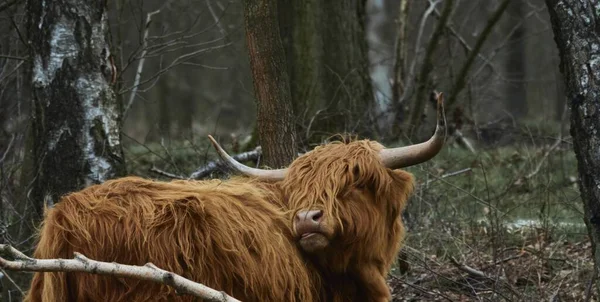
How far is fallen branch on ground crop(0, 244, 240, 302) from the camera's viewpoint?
3.77 meters

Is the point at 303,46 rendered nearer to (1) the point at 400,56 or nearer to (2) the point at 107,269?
(1) the point at 400,56

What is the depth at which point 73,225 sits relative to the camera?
4.52 meters

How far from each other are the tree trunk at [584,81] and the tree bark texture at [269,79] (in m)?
2.10

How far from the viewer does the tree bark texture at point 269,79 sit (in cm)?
664

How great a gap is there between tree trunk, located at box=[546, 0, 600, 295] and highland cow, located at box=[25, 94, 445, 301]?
0.75 meters

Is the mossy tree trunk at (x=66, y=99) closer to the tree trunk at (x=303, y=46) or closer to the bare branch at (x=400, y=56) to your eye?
the tree trunk at (x=303, y=46)

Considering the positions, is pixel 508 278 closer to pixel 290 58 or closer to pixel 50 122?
pixel 50 122

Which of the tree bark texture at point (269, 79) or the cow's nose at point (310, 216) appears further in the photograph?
the tree bark texture at point (269, 79)

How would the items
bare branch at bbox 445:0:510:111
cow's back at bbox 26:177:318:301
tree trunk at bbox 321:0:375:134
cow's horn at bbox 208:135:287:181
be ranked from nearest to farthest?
cow's back at bbox 26:177:318:301 → cow's horn at bbox 208:135:287:181 → tree trunk at bbox 321:0:375:134 → bare branch at bbox 445:0:510:111

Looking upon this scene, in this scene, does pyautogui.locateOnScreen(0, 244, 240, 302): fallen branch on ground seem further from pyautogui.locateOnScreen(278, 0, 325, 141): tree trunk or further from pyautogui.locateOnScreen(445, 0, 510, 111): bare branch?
pyautogui.locateOnScreen(445, 0, 510, 111): bare branch

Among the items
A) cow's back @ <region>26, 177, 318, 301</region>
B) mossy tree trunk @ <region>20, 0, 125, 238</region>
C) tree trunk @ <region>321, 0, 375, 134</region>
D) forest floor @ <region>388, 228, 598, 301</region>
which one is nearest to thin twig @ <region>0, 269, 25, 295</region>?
mossy tree trunk @ <region>20, 0, 125, 238</region>

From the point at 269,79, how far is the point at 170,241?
2.28 m

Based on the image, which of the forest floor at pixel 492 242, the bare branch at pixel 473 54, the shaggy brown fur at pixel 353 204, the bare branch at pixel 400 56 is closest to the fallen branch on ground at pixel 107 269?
the shaggy brown fur at pixel 353 204

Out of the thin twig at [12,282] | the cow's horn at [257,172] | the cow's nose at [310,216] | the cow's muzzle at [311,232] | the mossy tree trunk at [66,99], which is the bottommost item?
the thin twig at [12,282]
